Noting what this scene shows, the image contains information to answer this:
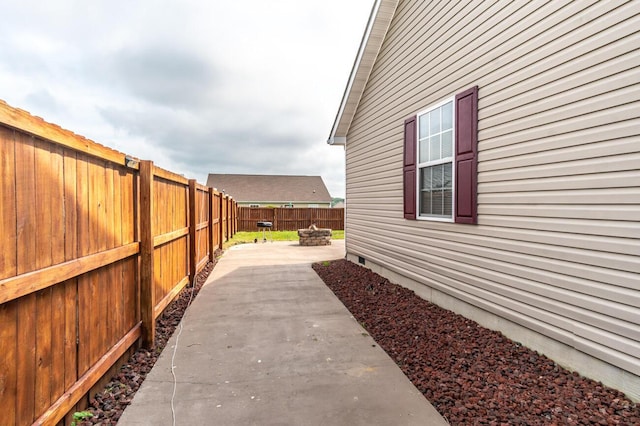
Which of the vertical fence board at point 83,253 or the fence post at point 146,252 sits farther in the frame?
the fence post at point 146,252

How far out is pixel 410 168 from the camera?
5574 millimetres

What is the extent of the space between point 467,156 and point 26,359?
14.4ft

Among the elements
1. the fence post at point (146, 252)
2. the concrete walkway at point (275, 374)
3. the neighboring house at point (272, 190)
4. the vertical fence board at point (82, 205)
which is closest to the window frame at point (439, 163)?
the concrete walkway at point (275, 374)

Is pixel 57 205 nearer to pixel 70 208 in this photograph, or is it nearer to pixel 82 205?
pixel 70 208

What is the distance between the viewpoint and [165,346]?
11.7 feet

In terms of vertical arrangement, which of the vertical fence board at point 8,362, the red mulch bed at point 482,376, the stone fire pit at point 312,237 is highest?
the vertical fence board at point 8,362

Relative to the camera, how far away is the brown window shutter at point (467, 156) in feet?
13.2

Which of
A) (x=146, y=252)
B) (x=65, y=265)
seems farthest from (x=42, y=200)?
(x=146, y=252)

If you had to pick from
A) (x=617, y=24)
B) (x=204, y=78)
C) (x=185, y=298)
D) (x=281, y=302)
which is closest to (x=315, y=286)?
(x=281, y=302)

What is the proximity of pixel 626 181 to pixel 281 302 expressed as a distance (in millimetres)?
4371

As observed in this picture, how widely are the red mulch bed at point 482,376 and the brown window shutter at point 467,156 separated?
1362mm

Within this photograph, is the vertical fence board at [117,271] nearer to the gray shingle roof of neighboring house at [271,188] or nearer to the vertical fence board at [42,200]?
the vertical fence board at [42,200]

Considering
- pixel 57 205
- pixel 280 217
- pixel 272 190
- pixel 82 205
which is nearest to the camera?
pixel 57 205

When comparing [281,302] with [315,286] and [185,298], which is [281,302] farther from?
A: [185,298]
